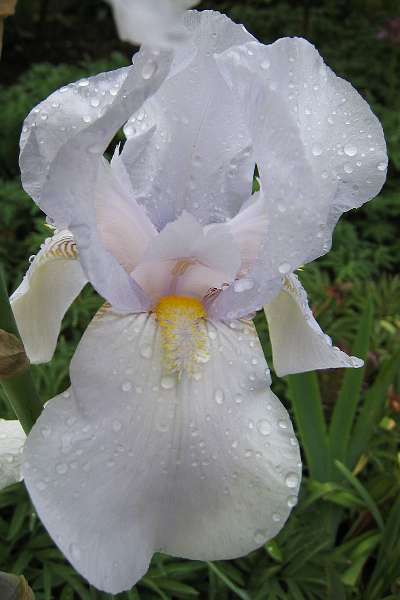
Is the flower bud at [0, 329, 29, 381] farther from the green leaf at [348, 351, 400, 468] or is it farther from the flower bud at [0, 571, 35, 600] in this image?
the green leaf at [348, 351, 400, 468]

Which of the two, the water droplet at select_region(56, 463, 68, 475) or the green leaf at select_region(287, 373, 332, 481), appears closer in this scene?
the water droplet at select_region(56, 463, 68, 475)

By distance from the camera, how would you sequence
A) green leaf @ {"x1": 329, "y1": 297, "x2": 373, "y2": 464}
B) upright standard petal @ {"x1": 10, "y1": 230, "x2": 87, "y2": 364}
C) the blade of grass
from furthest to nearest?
green leaf @ {"x1": 329, "y1": 297, "x2": 373, "y2": 464} < the blade of grass < upright standard petal @ {"x1": 10, "y1": 230, "x2": 87, "y2": 364}

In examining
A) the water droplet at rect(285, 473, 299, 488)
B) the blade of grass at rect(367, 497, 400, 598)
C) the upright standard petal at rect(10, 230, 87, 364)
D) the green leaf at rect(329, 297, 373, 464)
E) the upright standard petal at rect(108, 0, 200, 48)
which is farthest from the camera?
the green leaf at rect(329, 297, 373, 464)

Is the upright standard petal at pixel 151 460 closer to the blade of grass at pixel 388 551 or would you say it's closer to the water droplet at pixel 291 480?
the water droplet at pixel 291 480

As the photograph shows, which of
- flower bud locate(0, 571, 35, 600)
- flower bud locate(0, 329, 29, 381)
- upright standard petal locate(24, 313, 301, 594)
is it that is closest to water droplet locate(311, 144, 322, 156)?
upright standard petal locate(24, 313, 301, 594)


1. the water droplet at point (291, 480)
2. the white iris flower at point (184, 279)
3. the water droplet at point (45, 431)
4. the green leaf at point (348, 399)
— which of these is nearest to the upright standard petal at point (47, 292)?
the white iris flower at point (184, 279)

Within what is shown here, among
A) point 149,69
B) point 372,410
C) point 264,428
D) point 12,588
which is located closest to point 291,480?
point 264,428
